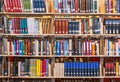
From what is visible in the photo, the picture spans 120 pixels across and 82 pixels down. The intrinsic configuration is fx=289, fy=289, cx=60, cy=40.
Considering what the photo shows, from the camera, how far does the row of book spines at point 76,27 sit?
174 inches

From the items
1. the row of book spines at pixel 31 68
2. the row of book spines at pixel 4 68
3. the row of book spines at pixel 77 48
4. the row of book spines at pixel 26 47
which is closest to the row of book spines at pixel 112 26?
the row of book spines at pixel 77 48

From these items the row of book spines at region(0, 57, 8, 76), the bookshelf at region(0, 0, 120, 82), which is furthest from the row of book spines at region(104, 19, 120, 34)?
the row of book spines at region(0, 57, 8, 76)

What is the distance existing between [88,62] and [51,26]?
0.80 m

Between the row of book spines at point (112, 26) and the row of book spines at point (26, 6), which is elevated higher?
the row of book spines at point (26, 6)

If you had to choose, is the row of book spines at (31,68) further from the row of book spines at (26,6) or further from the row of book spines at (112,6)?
the row of book spines at (112,6)

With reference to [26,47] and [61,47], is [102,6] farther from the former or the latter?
[26,47]

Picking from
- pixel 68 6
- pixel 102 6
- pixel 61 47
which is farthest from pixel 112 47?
pixel 68 6

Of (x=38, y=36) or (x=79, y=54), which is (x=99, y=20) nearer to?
(x=79, y=54)

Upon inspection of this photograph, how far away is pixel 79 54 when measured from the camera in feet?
14.6

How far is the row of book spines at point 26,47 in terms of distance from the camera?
4414mm

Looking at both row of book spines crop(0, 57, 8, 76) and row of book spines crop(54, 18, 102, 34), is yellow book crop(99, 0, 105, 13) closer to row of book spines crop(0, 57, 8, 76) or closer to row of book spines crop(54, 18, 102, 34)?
row of book spines crop(54, 18, 102, 34)

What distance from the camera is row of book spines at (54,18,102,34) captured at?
174 inches

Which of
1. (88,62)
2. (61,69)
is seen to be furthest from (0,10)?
(88,62)

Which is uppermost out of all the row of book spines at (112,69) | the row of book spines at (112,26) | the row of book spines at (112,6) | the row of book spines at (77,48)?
the row of book spines at (112,6)
